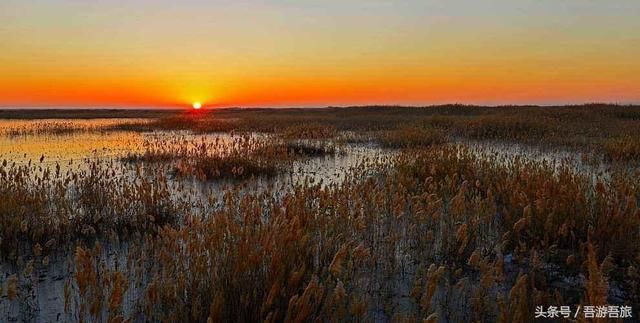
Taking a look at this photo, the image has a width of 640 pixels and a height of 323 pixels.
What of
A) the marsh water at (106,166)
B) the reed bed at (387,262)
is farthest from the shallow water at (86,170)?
the reed bed at (387,262)

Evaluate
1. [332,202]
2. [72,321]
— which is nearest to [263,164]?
[332,202]

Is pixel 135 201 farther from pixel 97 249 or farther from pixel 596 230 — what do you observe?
pixel 596 230

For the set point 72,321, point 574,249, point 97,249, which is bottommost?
point 72,321

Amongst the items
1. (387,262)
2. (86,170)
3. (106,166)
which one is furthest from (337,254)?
(106,166)

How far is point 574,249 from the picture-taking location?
4.21 metres

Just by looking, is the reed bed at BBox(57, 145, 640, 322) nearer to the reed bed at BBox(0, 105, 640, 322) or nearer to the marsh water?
the reed bed at BBox(0, 105, 640, 322)

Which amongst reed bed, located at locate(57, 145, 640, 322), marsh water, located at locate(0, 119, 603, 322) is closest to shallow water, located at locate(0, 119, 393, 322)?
marsh water, located at locate(0, 119, 603, 322)

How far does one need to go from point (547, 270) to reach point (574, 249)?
1.91 feet

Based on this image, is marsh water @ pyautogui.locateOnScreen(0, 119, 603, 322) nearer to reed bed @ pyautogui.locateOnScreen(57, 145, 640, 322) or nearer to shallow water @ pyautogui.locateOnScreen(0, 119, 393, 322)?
shallow water @ pyautogui.locateOnScreen(0, 119, 393, 322)

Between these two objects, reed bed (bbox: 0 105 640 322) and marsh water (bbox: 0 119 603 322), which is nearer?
reed bed (bbox: 0 105 640 322)

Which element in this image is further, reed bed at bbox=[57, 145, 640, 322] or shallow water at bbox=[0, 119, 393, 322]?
shallow water at bbox=[0, 119, 393, 322]

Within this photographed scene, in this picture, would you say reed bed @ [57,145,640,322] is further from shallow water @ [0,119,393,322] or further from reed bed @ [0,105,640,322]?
shallow water @ [0,119,393,322]

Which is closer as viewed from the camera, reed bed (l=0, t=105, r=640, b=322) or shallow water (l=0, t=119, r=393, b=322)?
reed bed (l=0, t=105, r=640, b=322)

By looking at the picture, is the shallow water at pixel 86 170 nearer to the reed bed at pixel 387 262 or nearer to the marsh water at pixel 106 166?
the marsh water at pixel 106 166
